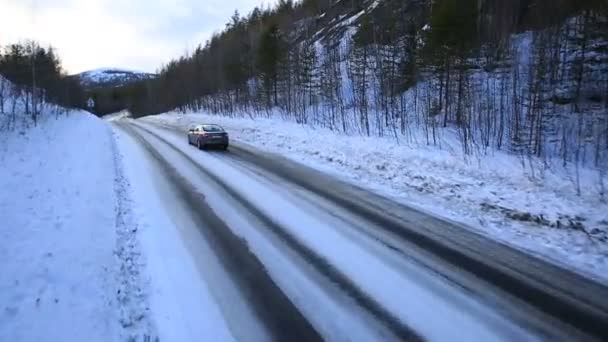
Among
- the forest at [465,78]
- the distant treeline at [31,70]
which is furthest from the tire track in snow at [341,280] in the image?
the distant treeline at [31,70]

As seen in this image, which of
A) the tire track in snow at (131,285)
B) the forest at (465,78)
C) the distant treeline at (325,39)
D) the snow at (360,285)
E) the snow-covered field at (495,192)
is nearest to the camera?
the snow at (360,285)

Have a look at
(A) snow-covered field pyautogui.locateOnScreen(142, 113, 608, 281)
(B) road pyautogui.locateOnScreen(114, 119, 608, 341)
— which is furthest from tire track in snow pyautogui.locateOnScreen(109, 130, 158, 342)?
(A) snow-covered field pyautogui.locateOnScreen(142, 113, 608, 281)

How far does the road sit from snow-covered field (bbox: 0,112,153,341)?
1166mm

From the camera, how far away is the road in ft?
14.0

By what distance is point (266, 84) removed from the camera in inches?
1702

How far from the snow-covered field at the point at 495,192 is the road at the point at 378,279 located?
25.0 inches

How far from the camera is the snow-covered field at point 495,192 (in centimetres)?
655

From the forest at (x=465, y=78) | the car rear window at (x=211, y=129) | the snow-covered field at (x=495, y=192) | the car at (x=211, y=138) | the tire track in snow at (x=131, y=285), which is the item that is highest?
the forest at (x=465, y=78)

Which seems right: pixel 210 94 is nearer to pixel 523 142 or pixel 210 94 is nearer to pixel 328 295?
pixel 523 142

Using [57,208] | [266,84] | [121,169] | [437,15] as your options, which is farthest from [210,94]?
[57,208]

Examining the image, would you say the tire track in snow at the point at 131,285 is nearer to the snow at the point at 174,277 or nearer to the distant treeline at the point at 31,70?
the snow at the point at 174,277

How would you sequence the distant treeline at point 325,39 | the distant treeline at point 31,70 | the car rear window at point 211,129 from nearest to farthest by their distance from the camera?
the car rear window at point 211,129
the distant treeline at point 325,39
the distant treeline at point 31,70

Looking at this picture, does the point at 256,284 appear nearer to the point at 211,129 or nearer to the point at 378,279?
the point at 378,279

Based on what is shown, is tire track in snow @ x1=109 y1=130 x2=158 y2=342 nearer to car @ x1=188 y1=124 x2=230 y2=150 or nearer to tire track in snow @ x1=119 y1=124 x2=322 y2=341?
tire track in snow @ x1=119 y1=124 x2=322 y2=341
